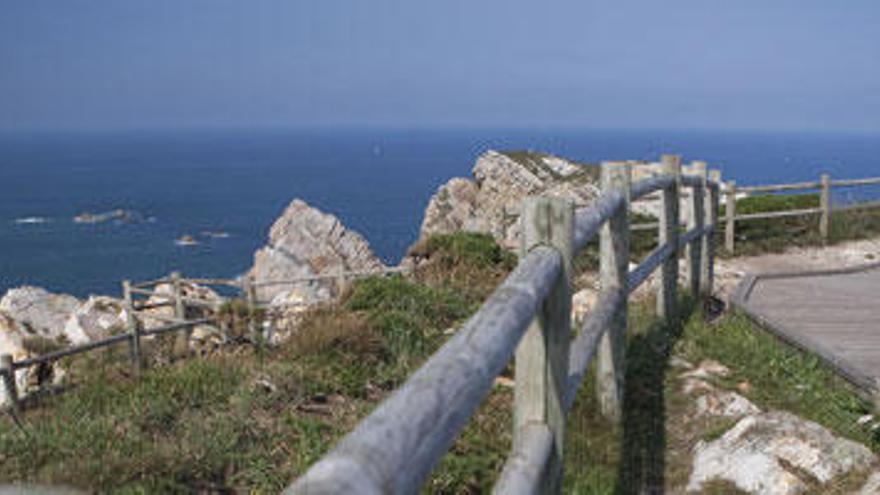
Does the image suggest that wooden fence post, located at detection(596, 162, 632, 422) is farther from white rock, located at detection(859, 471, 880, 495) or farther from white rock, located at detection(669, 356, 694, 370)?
white rock, located at detection(859, 471, 880, 495)

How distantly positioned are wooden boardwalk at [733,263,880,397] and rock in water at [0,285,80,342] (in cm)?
1804

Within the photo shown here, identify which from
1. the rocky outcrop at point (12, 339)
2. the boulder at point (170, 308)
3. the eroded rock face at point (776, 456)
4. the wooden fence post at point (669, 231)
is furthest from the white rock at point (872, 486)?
the rocky outcrop at point (12, 339)

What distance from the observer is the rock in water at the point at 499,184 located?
83.3ft

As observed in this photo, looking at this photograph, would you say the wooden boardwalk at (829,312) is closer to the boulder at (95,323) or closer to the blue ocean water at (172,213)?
the boulder at (95,323)

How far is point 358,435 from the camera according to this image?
1.38 m

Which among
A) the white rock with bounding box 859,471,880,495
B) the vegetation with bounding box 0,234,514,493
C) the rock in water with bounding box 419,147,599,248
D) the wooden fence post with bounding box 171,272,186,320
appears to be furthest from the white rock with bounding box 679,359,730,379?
the rock in water with bounding box 419,147,599,248

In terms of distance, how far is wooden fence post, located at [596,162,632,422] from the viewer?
5.40 metres

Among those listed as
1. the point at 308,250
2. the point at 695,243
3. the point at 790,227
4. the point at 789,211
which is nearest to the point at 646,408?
the point at 695,243

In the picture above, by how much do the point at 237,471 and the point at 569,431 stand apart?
183 centimetres

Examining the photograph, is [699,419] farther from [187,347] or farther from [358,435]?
[187,347]

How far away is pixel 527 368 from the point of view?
3180 millimetres

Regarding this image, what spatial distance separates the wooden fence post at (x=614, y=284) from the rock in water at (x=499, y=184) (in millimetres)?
16859

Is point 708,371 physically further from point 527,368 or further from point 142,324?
point 142,324

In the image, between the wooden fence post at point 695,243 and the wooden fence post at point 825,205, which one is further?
the wooden fence post at point 825,205
